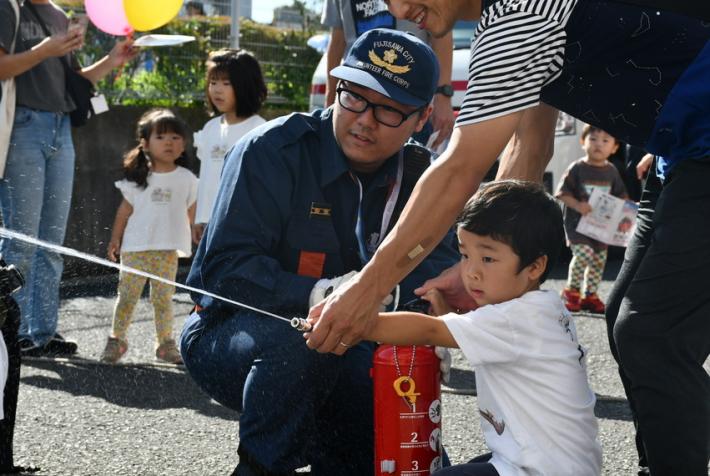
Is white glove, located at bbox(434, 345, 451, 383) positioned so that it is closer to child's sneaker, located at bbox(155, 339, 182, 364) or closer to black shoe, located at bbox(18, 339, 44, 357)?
child's sneaker, located at bbox(155, 339, 182, 364)

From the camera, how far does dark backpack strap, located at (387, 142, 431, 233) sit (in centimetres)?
391

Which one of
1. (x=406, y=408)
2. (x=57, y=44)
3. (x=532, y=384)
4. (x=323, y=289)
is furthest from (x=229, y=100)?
(x=532, y=384)

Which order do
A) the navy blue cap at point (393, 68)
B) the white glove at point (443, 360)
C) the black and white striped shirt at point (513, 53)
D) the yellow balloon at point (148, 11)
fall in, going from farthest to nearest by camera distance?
the yellow balloon at point (148, 11)
the navy blue cap at point (393, 68)
the white glove at point (443, 360)
the black and white striped shirt at point (513, 53)

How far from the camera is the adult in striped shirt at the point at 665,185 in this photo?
9.37 feet

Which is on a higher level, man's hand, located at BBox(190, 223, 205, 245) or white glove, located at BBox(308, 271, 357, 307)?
white glove, located at BBox(308, 271, 357, 307)

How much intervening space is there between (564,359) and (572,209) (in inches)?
218

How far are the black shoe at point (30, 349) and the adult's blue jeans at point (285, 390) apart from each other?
260 centimetres

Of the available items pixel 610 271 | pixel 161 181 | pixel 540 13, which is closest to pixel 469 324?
pixel 540 13

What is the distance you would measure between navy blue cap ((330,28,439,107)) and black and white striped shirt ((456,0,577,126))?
0.86m

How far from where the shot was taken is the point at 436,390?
3.26 meters

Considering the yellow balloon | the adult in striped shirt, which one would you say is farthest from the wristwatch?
the adult in striped shirt

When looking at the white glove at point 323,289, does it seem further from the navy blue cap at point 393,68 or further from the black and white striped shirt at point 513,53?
the black and white striped shirt at point 513,53

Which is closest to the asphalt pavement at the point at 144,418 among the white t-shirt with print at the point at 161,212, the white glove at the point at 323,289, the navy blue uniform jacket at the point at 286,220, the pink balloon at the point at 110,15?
the white t-shirt with print at the point at 161,212

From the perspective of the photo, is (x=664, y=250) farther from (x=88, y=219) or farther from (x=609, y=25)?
(x=88, y=219)
